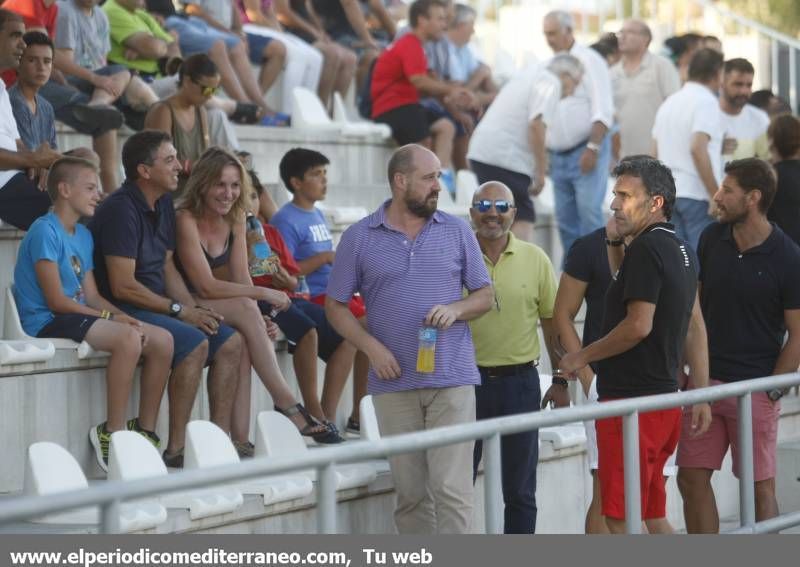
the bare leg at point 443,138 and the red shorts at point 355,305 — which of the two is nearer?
the red shorts at point 355,305

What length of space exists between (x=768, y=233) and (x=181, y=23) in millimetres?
5587

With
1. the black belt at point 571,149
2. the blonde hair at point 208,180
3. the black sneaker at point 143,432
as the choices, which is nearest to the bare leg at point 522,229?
the black belt at point 571,149

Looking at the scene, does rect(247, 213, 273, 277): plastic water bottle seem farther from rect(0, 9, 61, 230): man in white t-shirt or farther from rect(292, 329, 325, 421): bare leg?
rect(0, 9, 61, 230): man in white t-shirt

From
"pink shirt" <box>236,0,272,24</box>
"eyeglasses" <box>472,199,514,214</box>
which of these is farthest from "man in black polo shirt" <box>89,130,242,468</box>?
"pink shirt" <box>236,0,272,24</box>

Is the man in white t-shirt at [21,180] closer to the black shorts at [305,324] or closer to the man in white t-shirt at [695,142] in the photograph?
the black shorts at [305,324]

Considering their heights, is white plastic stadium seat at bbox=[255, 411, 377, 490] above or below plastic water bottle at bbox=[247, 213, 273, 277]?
below

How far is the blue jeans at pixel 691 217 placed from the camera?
10.2 m

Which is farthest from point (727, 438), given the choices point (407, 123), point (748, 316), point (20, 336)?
point (407, 123)

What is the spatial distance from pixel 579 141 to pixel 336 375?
3.74 metres

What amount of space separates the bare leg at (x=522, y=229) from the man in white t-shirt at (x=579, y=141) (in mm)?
544

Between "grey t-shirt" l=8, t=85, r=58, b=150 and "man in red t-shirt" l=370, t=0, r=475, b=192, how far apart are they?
3.50m

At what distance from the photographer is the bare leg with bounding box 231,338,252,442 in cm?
709

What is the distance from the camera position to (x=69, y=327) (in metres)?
6.70

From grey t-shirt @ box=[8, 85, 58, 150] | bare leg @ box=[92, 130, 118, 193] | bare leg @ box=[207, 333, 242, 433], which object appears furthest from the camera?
bare leg @ box=[92, 130, 118, 193]
